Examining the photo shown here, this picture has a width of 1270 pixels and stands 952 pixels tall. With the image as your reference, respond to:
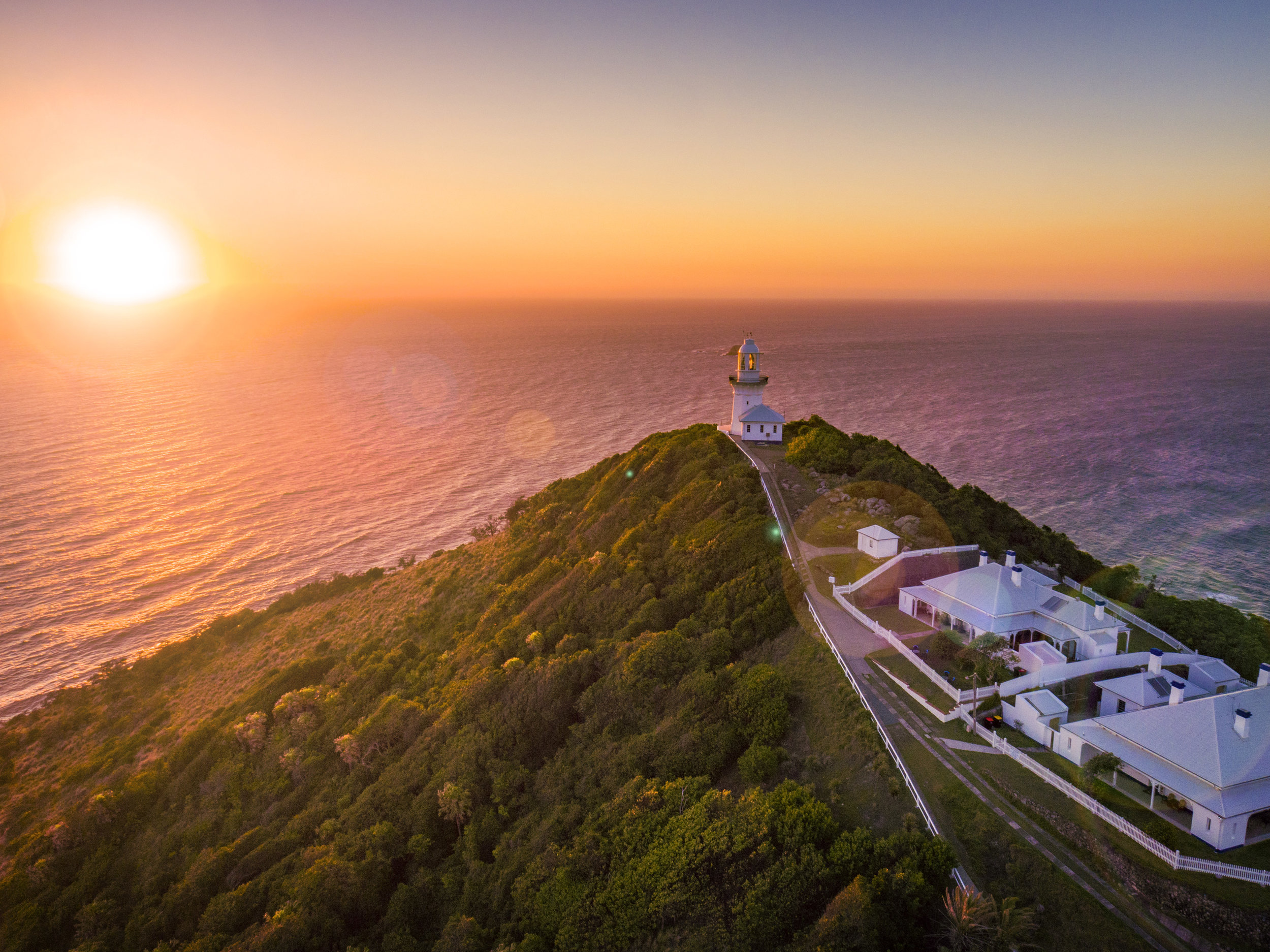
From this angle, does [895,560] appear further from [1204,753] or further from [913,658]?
[1204,753]

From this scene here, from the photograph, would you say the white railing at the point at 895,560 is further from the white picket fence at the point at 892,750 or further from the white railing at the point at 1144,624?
the white railing at the point at 1144,624

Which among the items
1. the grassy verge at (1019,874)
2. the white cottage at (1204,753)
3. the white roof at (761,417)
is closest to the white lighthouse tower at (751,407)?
the white roof at (761,417)

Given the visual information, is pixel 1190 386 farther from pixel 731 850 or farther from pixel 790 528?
pixel 731 850

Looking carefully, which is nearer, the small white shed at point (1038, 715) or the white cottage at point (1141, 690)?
the small white shed at point (1038, 715)

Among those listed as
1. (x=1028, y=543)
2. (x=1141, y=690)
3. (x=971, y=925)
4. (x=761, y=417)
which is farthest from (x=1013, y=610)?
(x=761, y=417)

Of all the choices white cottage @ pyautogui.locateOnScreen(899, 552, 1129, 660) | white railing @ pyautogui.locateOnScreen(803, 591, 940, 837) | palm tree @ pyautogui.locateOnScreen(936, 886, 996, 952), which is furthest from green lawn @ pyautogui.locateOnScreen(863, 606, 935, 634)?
palm tree @ pyautogui.locateOnScreen(936, 886, 996, 952)

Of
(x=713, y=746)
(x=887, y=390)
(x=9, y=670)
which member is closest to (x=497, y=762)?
(x=713, y=746)

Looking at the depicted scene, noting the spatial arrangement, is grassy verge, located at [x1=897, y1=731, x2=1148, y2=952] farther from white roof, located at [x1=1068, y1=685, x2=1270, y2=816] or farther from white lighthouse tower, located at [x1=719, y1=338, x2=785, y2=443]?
white lighthouse tower, located at [x1=719, y1=338, x2=785, y2=443]
